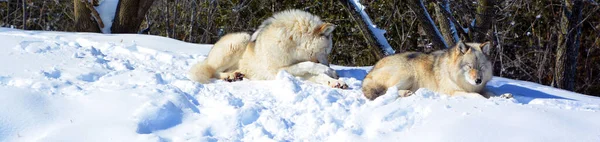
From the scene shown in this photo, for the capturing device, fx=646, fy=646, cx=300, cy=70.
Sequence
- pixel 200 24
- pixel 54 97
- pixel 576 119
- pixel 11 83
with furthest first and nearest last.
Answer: pixel 200 24
pixel 11 83
pixel 54 97
pixel 576 119

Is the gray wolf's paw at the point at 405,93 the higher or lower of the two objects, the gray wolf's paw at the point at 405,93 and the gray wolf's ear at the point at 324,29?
Result: the lower

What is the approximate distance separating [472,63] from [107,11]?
9.69m

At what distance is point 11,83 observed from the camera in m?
5.91

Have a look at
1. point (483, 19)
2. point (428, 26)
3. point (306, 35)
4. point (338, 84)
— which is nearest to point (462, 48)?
point (338, 84)

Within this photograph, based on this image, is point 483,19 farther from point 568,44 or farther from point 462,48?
point 462,48

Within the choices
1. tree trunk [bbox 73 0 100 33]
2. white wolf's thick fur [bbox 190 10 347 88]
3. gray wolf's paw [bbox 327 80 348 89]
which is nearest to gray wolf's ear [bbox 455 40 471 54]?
gray wolf's paw [bbox 327 80 348 89]

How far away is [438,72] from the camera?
6301 millimetres

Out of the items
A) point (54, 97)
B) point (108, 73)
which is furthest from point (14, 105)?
point (108, 73)

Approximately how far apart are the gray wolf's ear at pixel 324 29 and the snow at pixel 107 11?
7545 mm

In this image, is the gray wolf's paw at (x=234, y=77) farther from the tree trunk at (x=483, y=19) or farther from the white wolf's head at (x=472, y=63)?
the tree trunk at (x=483, y=19)

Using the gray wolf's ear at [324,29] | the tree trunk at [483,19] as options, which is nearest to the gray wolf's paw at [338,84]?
the gray wolf's ear at [324,29]

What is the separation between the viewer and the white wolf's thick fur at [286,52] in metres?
7.34

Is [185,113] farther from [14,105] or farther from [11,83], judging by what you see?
[11,83]

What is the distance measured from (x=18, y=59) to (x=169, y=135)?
342 cm
